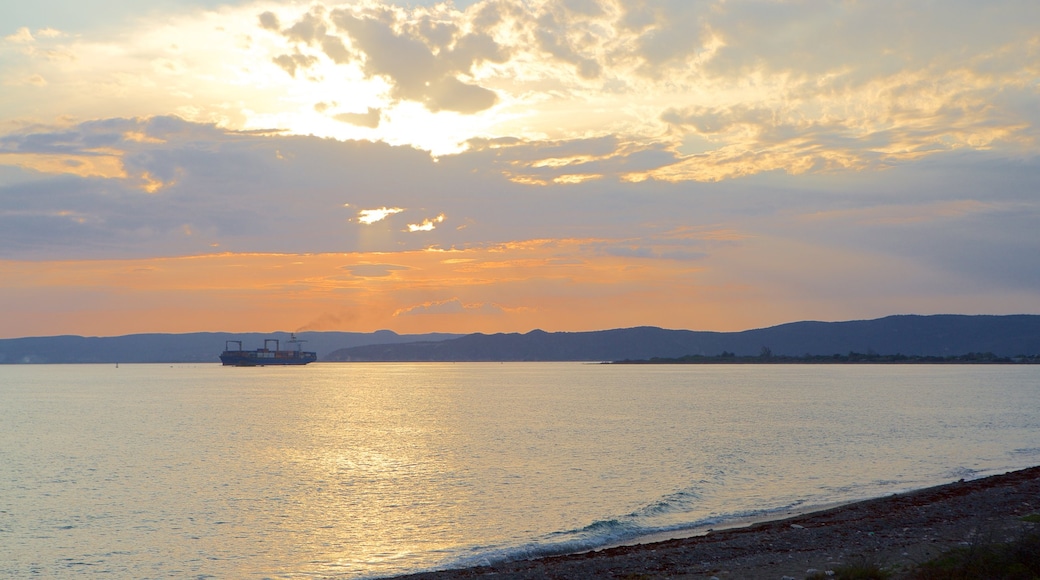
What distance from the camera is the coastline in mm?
17531

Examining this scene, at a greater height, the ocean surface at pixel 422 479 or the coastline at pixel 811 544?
the coastline at pixel 811 544

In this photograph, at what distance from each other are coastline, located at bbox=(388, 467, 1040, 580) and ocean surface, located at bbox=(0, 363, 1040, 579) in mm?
2668

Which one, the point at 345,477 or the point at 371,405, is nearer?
the point at 345,477

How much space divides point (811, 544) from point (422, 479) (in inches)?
807

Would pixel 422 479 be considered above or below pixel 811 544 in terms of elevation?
below

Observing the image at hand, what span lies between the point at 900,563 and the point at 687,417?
5368cm

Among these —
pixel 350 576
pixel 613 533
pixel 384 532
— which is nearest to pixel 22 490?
pixel 384 532

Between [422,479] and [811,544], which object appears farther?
[422,479]

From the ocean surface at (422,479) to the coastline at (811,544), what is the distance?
2668mm

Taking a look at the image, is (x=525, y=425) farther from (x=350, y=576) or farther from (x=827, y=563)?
(x=827, y=563)

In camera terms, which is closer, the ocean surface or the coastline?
the coastline

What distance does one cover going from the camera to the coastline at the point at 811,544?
57.5ft

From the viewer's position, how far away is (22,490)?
1347 inches

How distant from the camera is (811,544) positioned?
1986 cm
